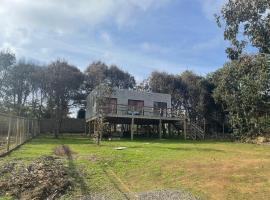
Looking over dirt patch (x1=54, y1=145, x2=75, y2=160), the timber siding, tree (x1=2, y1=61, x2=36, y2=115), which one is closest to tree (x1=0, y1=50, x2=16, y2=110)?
tree (x1=2, y1=61, x2=36, y2=115)

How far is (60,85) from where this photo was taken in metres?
49.8

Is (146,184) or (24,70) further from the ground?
(24,70)

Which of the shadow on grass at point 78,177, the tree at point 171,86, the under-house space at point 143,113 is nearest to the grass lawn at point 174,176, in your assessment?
the shadow on grass at point 78,177

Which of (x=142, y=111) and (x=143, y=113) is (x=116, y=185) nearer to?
(x=142, y=111)

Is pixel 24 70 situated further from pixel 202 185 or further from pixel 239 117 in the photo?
pixel 202 185

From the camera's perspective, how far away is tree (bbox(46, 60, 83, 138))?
4931 cm

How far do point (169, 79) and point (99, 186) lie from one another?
4255cm

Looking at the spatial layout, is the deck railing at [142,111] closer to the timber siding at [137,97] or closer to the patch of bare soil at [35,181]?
the timber siding at [137,97]

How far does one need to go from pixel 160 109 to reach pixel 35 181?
27.0 meters

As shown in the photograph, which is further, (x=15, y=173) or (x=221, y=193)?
(x=15, y=173)

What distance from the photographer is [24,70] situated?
5406 centimetres

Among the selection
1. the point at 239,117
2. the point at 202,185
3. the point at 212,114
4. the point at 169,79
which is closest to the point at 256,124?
the point at 239,117

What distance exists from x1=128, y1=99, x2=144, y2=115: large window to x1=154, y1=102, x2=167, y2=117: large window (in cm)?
148

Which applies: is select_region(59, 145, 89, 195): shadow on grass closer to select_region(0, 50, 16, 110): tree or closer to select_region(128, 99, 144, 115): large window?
select_region(128, 99, 144, 115): large window
